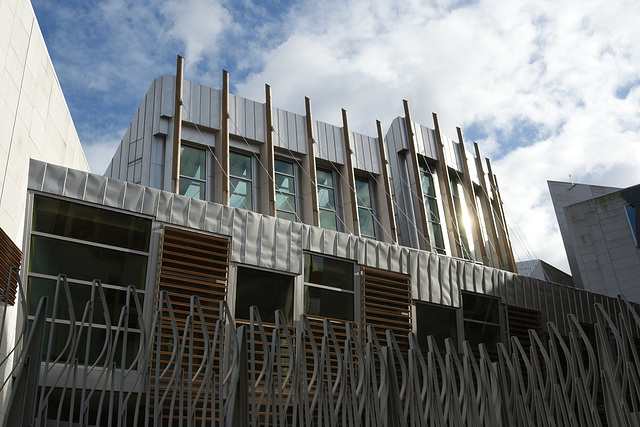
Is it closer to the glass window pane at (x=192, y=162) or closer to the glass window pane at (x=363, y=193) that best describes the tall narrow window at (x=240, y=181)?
the glass window pane at (x=192, y=162)

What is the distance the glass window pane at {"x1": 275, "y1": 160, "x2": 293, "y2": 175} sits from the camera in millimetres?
17344

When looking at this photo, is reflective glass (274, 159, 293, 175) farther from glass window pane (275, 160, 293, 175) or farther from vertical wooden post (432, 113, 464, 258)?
vertical wooden post (432, 113, 464, 258)

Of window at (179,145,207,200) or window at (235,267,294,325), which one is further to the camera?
window at (179,145,207,200)

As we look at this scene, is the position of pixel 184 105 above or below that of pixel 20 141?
above

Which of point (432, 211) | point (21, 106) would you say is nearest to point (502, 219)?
point (432, 211)

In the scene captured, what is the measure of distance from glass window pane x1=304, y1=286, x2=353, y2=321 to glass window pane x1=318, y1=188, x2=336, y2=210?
4286 millimetres

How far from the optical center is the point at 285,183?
56.4ft

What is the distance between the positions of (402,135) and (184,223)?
382 inches

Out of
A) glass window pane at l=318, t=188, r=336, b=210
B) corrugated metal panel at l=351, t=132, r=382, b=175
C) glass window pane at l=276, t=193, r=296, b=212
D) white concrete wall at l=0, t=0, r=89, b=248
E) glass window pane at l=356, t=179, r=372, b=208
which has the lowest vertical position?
white concrete wall at l=0, t=0, r=89, b=248

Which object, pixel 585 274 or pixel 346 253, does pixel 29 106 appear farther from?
pixel 585 274

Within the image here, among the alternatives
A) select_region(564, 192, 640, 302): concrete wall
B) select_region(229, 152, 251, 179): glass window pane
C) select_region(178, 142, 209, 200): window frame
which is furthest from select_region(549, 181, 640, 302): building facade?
select_region(178, 142, 209, 200): window frame

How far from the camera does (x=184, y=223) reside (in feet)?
39.2

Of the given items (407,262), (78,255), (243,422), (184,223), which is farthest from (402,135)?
(243,422)

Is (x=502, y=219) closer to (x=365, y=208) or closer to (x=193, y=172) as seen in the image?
(x=365, y=208)
